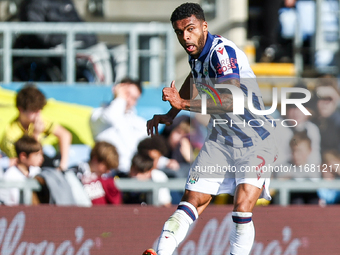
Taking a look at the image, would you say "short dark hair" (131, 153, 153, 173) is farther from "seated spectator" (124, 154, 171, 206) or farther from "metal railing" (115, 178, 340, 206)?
"metal railing" (115, 178, 340, 206)

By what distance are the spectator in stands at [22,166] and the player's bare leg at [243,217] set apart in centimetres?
253

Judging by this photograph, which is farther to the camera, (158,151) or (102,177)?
(158,151)

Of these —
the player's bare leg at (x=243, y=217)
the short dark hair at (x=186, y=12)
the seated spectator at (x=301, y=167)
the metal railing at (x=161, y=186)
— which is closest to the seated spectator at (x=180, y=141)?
the metal railing at (x=161, y=186)

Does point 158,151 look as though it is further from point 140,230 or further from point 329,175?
point 329,175

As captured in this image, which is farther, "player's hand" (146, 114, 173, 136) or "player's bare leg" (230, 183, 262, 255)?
"player's hand" (146, 114, 173, 136)

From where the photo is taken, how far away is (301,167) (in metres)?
6.39

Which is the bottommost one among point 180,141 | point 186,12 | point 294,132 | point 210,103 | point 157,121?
point 180,141

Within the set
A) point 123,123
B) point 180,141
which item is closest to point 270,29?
point 180,141

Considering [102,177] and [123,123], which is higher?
[123,123]

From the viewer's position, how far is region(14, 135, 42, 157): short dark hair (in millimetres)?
6055

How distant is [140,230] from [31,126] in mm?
1820

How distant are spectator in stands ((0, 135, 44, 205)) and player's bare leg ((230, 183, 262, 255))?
253 centimetres

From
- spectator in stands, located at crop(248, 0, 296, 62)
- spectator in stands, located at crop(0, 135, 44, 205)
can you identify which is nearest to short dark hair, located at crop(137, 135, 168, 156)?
spectator in stands, located at crop(0, 135, 44, 205)

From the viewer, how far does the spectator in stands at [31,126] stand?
21.5 feet
